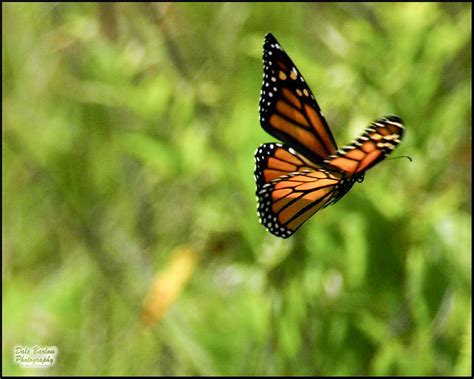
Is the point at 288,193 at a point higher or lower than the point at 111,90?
lower

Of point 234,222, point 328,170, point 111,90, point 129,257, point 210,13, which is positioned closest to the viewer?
point 328,170

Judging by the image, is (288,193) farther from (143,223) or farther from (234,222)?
(143,223)

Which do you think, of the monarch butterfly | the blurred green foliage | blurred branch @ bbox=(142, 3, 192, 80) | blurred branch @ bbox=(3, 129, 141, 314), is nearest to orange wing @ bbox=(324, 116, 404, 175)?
the monarch butterfly

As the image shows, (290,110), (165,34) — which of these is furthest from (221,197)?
(290,110)

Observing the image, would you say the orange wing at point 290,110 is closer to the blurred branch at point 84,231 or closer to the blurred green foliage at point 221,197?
the blurred green foliage at point 221,197

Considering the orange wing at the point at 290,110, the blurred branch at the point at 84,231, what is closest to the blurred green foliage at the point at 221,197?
the blurred branch at the point at 84,231

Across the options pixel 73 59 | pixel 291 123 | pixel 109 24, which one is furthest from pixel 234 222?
pixel 291 123

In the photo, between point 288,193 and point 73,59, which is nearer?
point 288,193

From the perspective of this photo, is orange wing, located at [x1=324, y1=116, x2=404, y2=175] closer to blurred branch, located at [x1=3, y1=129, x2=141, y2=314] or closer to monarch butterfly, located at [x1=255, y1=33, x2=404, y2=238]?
monarch butterfly, located at [x1=255, y1=33, x2=404, y2=238]

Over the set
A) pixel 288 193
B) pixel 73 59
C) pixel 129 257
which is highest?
pixel 73 59
